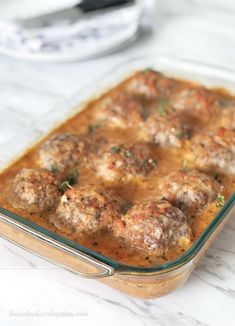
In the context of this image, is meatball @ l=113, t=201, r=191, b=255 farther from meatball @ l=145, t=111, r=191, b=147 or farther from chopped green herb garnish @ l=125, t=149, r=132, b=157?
meatball @ l=145, t=111, r=191, b=147

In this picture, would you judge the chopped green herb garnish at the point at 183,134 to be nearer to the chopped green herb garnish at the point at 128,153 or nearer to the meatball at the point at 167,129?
the meatball at the point at 167,129

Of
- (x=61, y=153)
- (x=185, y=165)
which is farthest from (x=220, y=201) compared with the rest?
(x=61, y=153)

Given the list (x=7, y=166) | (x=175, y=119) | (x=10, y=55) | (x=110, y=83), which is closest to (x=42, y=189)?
(x=7, y=166)

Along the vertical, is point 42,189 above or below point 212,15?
below

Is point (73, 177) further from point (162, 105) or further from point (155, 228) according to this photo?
point (162, 105)

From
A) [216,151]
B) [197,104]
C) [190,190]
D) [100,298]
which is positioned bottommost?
[100,298]

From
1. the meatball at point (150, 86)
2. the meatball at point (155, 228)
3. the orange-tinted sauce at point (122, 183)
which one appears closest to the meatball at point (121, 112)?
the orange-tinted sauce at point (122, 183)

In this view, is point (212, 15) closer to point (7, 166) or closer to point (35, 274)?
point (7, 166)
